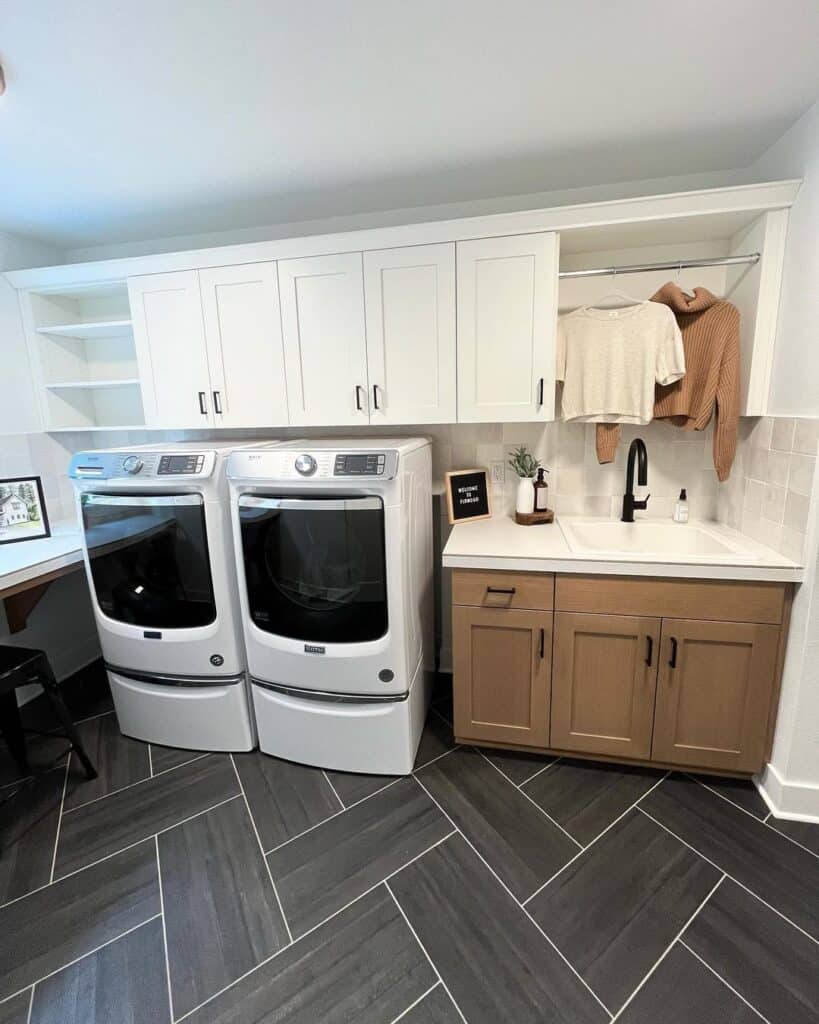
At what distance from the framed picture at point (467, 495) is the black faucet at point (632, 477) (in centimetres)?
63

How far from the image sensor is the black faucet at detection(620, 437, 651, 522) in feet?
6.40

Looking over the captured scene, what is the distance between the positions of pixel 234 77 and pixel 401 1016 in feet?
8.27

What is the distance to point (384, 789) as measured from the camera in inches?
71.0

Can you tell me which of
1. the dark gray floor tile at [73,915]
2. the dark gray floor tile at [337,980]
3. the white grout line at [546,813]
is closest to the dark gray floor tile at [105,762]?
the dark gray floor tile at [73,915]

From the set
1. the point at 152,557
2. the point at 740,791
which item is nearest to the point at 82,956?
the point at 152,557

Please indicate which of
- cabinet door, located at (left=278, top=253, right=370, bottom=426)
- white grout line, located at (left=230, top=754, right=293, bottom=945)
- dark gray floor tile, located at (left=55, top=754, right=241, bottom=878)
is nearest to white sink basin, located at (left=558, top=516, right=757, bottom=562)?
cabinet door, located at (left=278, top=253, right=370, bottom=426)

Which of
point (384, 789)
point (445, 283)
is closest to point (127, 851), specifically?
point (384, 789)

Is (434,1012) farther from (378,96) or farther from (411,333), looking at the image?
(378,96)

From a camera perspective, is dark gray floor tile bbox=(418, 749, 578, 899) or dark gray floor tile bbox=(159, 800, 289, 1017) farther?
dark gray floor tile bbox=(418, 749, 578, 899)

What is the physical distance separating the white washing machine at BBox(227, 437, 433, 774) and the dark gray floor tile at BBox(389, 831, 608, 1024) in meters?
0.43

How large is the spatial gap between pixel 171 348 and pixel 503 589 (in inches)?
73.9

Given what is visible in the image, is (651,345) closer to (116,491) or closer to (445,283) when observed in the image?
(445,283)

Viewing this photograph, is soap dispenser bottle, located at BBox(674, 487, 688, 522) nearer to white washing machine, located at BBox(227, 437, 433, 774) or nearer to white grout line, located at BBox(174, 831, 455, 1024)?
white washing machine, located at BBox(227, 437, 433, 774)

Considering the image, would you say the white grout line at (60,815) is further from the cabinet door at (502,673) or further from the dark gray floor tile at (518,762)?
the dark gray floor tile at (518,762)
